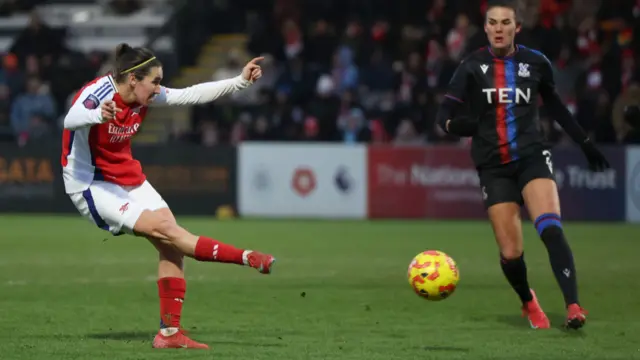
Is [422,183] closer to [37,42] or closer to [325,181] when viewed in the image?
Answer: [325,181]

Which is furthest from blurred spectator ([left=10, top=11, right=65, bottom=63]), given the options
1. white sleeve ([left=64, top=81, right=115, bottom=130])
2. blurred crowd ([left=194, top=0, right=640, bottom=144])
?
white sleeve ([left=64, top=81, right=115, bottom=130])

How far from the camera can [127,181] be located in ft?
26.0

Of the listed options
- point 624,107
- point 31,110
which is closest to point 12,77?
point 31,110

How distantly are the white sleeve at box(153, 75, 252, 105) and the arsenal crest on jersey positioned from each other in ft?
2.07

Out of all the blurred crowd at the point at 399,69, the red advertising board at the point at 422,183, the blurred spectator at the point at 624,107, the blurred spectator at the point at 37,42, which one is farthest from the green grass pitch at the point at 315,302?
the blurred spectator at the point at 37,42

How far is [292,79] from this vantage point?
24.2 meters

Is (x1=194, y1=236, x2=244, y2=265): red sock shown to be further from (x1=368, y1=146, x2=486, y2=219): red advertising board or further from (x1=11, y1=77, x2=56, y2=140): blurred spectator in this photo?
(x1=11, y1=77, x2=56, y2=140): blurred spectator

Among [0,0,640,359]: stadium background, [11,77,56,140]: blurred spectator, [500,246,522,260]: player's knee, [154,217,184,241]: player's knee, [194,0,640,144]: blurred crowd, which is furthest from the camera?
[11,77,56,140]: blurred spectator

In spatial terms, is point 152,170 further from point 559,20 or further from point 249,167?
point 559,20

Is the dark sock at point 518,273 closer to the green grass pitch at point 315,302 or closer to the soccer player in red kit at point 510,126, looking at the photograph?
the soccer player in red kit at point 510,126

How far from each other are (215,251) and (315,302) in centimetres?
294

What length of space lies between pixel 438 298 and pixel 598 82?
1454 cm

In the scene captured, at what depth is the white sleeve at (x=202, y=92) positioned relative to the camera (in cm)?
816

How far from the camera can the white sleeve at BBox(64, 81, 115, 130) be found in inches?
290
